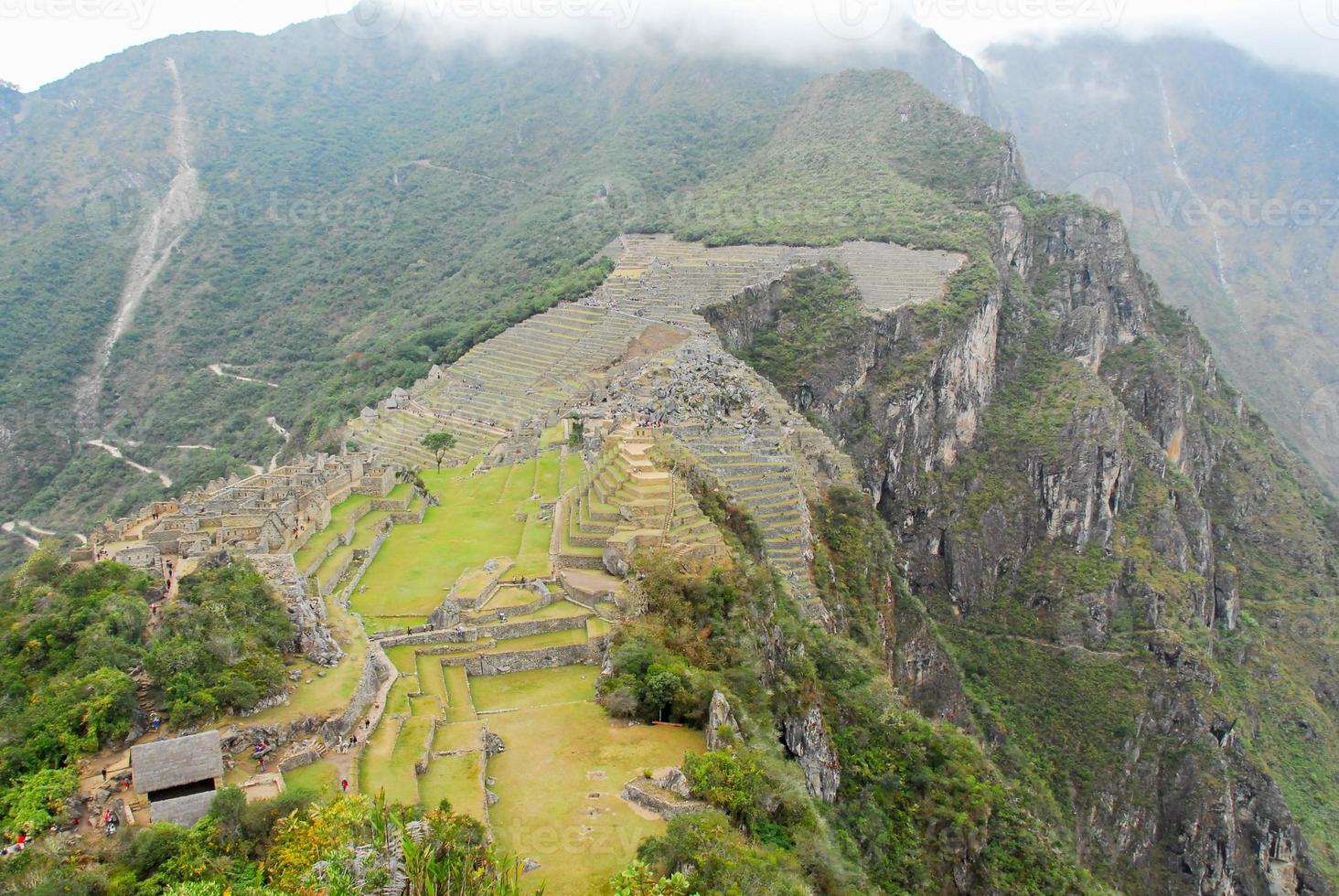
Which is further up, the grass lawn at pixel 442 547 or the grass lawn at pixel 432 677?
the grass lawn at pixel 432 677

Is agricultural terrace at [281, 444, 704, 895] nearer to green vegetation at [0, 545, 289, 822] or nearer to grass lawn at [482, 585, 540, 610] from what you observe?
grass lawn at [482, 585, 540, 610]

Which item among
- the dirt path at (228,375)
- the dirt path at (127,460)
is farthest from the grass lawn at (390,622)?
the dirt path at (228,375)

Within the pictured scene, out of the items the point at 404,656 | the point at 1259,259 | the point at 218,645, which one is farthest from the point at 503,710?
the point at 1259,259

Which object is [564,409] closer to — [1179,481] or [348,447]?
[348,447]

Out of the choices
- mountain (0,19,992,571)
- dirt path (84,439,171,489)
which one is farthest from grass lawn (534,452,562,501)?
dirt path (84,439,171,489)

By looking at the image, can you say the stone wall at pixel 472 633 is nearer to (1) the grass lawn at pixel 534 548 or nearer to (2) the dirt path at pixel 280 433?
(1) the grass lawn at pixel 534 548

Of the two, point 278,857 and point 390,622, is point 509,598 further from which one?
point 278,857
